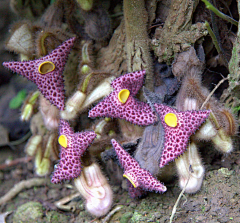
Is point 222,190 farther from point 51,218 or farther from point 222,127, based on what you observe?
point 51,218

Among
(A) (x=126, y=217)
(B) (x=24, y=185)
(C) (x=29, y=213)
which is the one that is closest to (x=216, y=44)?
(A) (x=126, y=217)

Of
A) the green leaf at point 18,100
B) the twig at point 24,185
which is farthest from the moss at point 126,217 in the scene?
the green leaf at point 18,100

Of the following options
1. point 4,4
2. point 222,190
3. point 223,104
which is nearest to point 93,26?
point 223,104

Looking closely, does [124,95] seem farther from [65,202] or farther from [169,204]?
[65,202]

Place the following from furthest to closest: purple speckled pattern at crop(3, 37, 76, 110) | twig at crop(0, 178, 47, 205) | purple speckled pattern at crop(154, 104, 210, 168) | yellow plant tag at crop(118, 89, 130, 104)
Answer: twig at crop(0, 178, 47, 205), purple speckled pattern at crop(3, 37, 76, 110), yellow plant tag at crop(118, 89, 130, 104), purple speckled pattern at crop(154, 104, 210, 168)

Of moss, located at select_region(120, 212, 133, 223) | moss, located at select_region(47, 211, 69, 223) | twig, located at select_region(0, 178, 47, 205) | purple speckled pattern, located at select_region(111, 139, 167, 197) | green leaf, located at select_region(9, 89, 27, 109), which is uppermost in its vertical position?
green leaf, located at select_region(9, 89, 27, 109)

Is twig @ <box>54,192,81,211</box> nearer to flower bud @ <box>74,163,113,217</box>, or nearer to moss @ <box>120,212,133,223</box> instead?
flower bud @ <box>74,163,113,217</box>

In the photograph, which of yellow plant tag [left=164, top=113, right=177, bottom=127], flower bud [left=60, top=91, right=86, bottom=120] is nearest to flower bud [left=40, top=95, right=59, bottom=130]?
flower bud [left=60, top=91, right=86, bottom=120]
